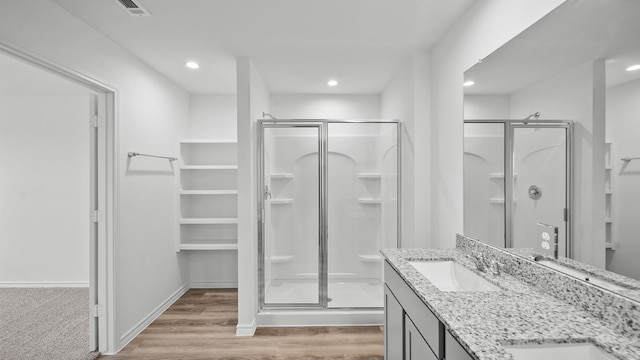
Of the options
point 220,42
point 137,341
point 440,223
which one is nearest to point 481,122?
point 440,223

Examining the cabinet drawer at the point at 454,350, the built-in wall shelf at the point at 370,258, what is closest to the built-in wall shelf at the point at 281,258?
the built-in wall shelf at the point at 370,258

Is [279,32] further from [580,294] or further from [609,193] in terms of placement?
[580,294]

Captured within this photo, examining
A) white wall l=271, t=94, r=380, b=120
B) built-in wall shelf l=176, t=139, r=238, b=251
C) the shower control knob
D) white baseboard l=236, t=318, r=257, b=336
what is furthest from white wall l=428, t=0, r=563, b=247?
built-in wall shelf l=176, t=139, r=238, b=251

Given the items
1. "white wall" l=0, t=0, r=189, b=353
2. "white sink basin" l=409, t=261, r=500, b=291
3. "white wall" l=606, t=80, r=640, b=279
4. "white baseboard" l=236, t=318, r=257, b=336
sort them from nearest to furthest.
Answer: "white wall" l=606, t=80, r=640, b=279
"white sink basin" l=409, t=261, r=500, b=291
"white wall" l=0, t=0, r=189, b=353
"white baseboard" l=236, t=318, r=257, b=336

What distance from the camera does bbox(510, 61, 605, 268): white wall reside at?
1142mm

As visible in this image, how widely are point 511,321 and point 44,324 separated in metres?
3.96

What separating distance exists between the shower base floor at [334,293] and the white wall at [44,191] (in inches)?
114

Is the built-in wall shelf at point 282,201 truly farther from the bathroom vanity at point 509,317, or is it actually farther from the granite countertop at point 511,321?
the granite countertop at point 511,321

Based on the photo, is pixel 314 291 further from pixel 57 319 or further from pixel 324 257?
pixel 57 319

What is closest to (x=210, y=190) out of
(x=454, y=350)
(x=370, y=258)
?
(x=370, y=258)

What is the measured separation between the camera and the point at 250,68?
2873mm

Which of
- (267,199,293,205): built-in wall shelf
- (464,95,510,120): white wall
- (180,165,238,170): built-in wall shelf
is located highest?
(464,95,510,120): white wall

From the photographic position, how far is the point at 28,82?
348 centimetres

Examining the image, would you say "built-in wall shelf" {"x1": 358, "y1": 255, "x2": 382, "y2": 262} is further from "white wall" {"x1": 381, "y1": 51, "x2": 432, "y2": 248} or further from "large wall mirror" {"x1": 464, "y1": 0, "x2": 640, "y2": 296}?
"large wall mirror" {"x1": 464, "y1": 0, "x2": 640, "y2": 296}
